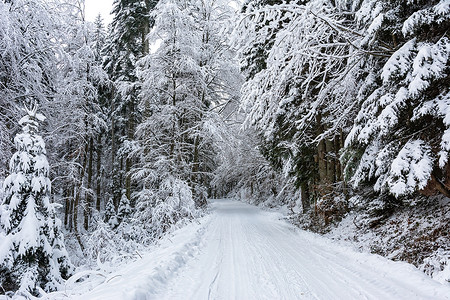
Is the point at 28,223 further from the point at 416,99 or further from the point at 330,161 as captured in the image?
the point at 330,161

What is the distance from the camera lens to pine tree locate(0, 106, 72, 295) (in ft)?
15.7

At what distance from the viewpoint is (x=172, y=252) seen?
5.52 meters

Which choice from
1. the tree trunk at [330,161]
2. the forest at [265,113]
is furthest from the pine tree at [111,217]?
the tree trunk at [330,161]

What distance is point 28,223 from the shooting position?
4.91 m

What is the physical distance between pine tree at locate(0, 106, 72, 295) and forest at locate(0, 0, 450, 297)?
0.9 inches

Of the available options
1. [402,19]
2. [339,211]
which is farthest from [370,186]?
[402,19]

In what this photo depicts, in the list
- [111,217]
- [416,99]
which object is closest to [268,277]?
[416,99]

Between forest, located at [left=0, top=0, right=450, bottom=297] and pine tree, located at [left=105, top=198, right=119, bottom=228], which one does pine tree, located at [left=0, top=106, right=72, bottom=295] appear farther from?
pine tree, located at [left=105, top=198, right=119, bottom=228]

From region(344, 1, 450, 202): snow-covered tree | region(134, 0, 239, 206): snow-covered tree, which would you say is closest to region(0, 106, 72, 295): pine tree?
region(134, 0, 239, 206): snow-covered tree

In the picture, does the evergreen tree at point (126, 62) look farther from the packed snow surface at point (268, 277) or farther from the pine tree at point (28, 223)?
the packed snow surface at point (268, 277)

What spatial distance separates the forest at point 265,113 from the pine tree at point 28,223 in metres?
0.02

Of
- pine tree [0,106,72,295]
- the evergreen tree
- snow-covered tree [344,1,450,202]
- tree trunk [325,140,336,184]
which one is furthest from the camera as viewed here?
the evergreen tree

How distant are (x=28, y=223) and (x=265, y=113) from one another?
18.1 ft

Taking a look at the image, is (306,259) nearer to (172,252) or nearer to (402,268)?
(402,268)
